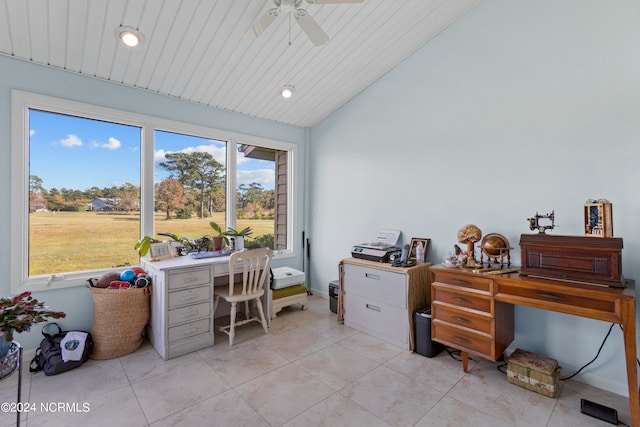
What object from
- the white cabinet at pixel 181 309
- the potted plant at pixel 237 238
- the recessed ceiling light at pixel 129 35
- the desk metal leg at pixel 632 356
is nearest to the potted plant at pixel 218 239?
the potted plant at pixel 237 238

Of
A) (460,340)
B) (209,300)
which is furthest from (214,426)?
(460,340)

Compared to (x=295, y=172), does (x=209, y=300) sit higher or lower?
lower

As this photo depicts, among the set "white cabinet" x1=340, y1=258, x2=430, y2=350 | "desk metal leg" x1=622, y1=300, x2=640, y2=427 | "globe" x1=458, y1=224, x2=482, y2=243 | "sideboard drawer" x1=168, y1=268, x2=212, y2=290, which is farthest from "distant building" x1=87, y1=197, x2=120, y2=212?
"desk metal leg" x1=622, y1=300, x2=640, y2=427

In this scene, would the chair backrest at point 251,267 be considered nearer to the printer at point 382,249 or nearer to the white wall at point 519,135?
the printer at point 382,249

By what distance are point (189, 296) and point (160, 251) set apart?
62cm

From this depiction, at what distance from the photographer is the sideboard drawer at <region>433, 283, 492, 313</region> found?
219cm

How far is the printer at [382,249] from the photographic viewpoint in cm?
305

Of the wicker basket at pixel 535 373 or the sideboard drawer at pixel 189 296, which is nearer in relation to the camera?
the wicker basket at pixel 535 373

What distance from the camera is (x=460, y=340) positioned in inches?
91.6

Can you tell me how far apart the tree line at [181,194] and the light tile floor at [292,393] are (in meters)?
1.48

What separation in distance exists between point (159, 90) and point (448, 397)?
387 centimetres

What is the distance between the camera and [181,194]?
3.40 m

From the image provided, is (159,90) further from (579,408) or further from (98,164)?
(579,408)

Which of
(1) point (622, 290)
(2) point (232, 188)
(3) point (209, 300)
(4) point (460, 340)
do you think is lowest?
(4) point (460, 340)
